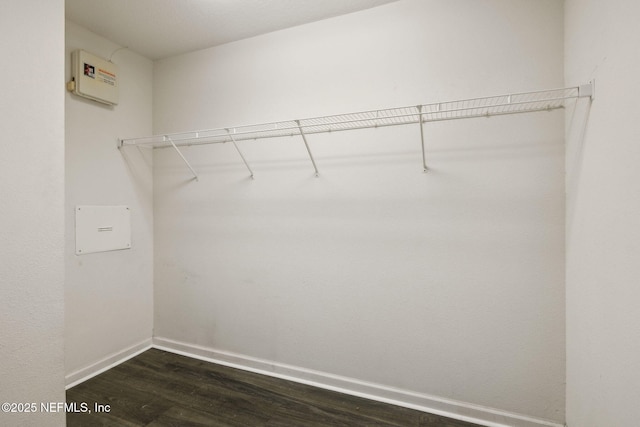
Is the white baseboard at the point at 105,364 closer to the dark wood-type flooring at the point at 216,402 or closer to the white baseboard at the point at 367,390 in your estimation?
the dark wood-type flooring at the point at 216,402

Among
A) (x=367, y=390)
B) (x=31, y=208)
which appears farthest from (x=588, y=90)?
(x=31, y=208)

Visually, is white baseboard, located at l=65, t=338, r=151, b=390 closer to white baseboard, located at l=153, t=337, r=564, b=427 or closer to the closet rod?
white baseboard, located at l=153, t=337, r=564, b=427

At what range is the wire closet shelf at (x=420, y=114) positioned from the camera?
4.67 ft

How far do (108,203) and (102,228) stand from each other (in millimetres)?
192

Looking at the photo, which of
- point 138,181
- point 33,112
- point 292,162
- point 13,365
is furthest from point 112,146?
point 13,365

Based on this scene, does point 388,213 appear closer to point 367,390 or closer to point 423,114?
point 423,114

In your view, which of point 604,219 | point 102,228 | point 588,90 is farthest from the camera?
point 102,228

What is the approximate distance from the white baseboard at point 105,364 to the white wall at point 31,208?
0.94 metres

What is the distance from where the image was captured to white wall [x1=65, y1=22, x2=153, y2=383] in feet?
6.53

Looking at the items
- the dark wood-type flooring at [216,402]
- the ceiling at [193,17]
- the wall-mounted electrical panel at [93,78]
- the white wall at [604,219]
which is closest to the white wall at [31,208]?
the dark wood-type flooring at [216,402]

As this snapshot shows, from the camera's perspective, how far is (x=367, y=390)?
1.84 m

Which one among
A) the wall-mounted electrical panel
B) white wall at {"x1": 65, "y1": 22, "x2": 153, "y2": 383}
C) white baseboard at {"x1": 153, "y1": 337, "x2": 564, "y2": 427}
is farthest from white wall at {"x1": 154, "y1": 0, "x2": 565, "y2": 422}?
the wall-mounted electrical panel

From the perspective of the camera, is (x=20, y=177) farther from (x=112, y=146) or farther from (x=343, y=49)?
(x=343, y=49)

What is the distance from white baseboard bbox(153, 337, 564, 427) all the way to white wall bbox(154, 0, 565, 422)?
1.8 inches
